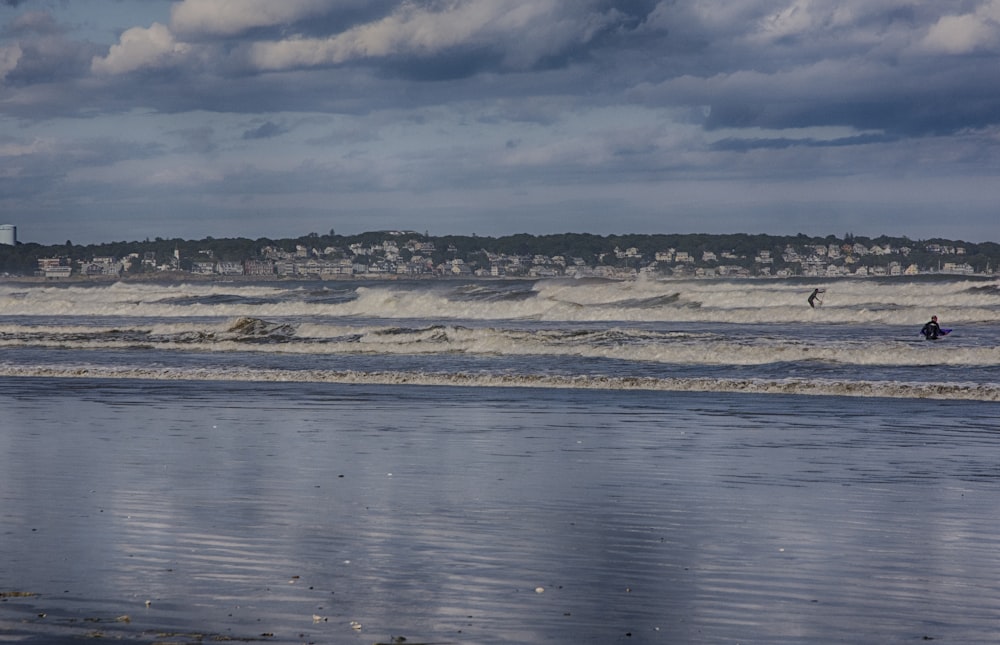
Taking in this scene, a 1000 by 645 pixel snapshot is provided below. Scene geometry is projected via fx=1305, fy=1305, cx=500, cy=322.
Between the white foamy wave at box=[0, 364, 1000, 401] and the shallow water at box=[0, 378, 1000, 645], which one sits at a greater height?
the shallow water at box=[0, 378, 1000, 645]

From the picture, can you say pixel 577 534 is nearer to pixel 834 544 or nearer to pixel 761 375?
pixel 834 544

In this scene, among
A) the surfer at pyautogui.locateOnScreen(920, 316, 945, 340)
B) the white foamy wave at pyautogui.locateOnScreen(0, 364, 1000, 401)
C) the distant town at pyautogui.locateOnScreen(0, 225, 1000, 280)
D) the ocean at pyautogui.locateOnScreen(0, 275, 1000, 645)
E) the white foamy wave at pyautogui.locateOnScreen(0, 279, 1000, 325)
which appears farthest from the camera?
the distant town at pyautogui.locateOnScreen(0, 225, 1000, 280)

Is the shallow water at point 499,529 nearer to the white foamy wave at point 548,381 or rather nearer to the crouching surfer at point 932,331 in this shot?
the white foamy wave at point 548,381

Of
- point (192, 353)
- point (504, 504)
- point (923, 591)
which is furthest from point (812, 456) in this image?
point (192, 353)

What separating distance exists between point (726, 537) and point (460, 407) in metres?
12.8

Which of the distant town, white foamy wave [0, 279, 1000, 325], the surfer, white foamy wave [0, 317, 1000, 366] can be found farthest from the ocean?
the distant town

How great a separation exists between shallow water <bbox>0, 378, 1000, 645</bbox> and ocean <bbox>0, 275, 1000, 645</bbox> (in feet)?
0.13

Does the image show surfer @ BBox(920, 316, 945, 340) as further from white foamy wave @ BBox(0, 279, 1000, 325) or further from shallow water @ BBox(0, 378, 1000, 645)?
shallow water @ BBox(0, 378, 1000, 645)

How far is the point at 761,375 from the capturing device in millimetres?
29594

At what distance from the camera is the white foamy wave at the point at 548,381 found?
26062mm

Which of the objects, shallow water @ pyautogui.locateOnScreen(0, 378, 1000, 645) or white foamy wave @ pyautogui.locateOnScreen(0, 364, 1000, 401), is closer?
shallow water @ pyautogui.locateOnScreen(0, 378, 1000, 645)

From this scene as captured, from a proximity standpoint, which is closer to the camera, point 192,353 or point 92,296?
point 192,353

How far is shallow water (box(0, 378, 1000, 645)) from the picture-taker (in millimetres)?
7836

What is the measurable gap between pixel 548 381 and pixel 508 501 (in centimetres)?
1622
